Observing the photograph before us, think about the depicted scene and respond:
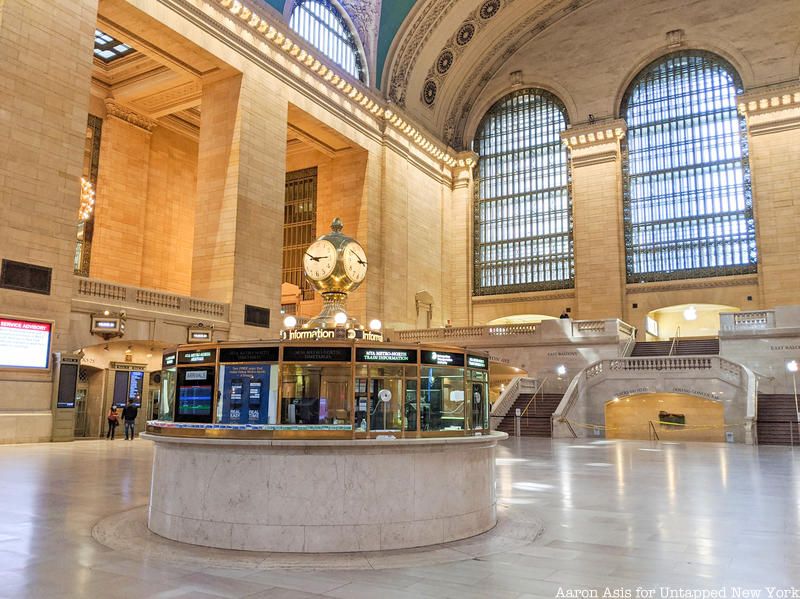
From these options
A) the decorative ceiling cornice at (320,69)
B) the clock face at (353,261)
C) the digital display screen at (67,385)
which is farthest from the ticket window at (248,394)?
the decorative ceiling cornice at (320,69)

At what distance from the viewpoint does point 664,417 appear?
23.4 meters

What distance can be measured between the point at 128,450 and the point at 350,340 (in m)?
11.4

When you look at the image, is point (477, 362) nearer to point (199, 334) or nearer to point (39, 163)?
point (39, 163)

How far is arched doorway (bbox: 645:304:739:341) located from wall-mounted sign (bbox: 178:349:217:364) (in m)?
31.2

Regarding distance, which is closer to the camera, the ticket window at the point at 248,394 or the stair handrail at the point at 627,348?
the ticket window at the point at 248,394

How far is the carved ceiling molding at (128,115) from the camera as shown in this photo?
2691 centimetres

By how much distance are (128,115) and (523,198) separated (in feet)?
65.1

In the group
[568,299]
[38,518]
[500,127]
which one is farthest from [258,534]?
[500,127]

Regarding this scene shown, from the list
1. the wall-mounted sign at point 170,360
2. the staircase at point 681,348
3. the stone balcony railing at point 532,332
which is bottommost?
the wall-mounted sign at point 170,360

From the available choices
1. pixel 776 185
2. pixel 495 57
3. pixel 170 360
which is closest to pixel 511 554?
pixel 170 360

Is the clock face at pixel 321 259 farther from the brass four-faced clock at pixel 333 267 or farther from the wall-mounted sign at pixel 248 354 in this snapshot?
the wall-mounted sign at pixel 248 354

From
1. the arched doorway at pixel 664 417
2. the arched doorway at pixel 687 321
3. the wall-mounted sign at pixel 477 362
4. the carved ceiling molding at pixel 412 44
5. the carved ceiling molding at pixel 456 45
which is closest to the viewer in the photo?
the wall-mounted sign at pixel 477 362

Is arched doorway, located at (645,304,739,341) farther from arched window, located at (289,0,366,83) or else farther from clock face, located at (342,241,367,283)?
clock face, located at (342,241,367,283)

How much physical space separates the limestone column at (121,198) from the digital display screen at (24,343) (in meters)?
9.96
